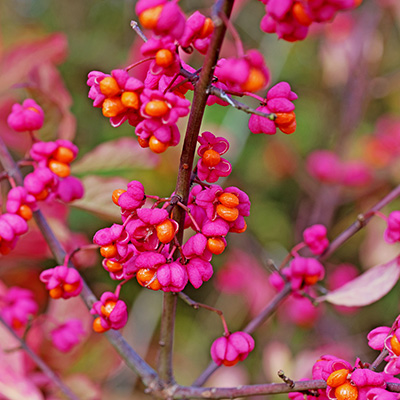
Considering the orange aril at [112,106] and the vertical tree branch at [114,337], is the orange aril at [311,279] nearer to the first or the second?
the vertical tree branch at [114,337]

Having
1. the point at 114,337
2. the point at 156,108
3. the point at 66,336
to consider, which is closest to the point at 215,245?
the point at 156,108

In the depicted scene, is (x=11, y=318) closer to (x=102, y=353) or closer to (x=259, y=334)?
(x=102, y=353)

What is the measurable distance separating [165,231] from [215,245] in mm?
48

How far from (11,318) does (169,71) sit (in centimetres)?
52

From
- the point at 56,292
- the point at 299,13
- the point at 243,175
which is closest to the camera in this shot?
the point at 299,13

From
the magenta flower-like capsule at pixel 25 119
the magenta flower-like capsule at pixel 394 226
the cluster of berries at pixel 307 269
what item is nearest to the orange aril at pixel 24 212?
the magenta flower-like capsule at pixel 25 119

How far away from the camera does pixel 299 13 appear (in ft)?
1.17

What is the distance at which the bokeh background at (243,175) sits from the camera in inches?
35.4

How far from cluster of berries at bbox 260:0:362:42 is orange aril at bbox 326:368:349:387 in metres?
0.28

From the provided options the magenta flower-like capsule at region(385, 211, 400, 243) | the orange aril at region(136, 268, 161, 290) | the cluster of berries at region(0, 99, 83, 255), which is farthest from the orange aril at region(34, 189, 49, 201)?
the magenta flower-like capsule at region(385, 211, 400, 243)

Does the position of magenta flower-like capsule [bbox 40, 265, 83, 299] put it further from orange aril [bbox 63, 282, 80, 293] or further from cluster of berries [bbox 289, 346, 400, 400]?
cluster of berries [bbox 289, 346, 400, 400]

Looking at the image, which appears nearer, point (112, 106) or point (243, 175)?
point (112, 106)

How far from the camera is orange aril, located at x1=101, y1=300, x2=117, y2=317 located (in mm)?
531

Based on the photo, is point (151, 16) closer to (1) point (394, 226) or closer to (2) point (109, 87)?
(2) point (109, 87)
